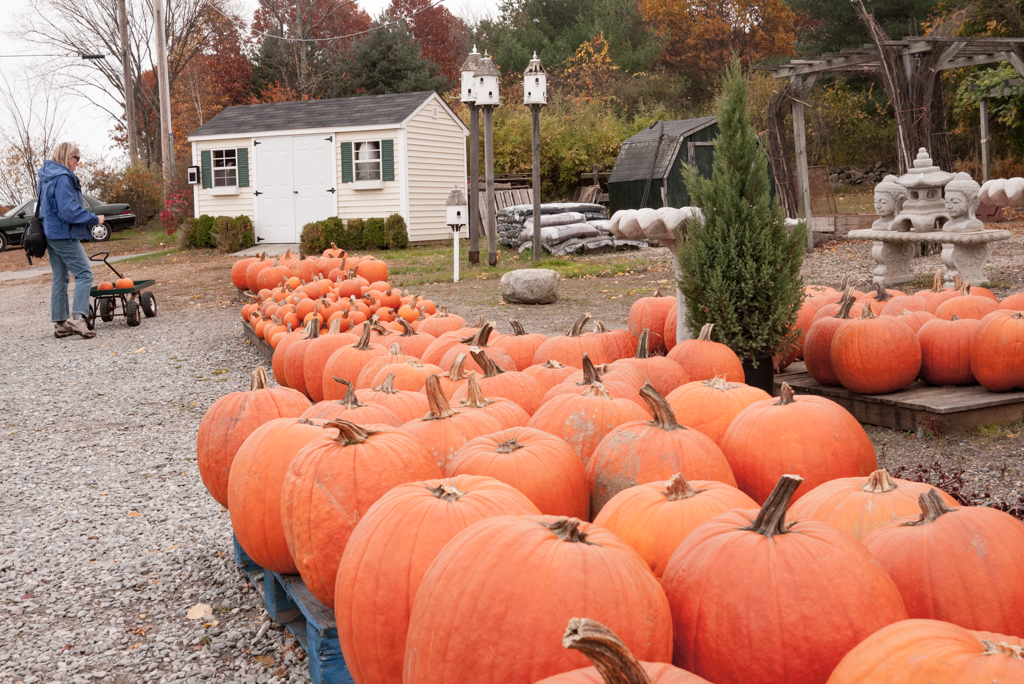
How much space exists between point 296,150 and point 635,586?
815 inches

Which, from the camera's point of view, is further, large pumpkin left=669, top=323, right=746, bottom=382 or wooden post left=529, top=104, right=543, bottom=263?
wooden post left=529, top=104, right=543, bottom=263

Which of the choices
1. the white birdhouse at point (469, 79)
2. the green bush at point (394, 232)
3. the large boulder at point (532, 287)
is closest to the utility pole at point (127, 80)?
the green bush at point (394, 232)

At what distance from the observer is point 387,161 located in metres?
20.0

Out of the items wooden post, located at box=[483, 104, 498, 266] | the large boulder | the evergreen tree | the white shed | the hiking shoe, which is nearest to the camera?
the evergreen tree

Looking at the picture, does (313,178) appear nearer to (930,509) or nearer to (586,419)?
(586,419)

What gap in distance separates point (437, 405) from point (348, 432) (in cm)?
45

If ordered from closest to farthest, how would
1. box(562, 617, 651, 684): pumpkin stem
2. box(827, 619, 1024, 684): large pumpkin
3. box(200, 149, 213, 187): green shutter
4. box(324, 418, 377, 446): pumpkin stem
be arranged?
box(562, 617, 651, 684): pumpkin stem
box(827, 619, 1024, 684): large pumpkin
box(324, 418, 377, 446): pumpkin stem
box(200, 149, 213, 187): green shutter

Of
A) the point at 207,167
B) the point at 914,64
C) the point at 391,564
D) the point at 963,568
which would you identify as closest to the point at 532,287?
the point at 914,64

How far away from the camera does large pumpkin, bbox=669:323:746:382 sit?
4168 millimetres

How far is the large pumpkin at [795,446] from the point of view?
2684mm

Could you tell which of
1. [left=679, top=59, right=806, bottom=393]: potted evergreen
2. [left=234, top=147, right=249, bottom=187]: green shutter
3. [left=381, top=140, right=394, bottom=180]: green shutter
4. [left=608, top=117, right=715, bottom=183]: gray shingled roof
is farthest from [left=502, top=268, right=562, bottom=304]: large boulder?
[left=234, top=147, right=249, bottom=187]: green shutter

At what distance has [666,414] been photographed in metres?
2.56

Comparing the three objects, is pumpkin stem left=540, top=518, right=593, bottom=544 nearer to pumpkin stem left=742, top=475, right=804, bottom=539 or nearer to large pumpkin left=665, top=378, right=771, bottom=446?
pumpkin stem left=742, top=475, right=804, bottom=539

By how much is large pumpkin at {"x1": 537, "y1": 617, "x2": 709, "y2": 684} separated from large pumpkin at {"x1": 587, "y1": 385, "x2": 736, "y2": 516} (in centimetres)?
120
